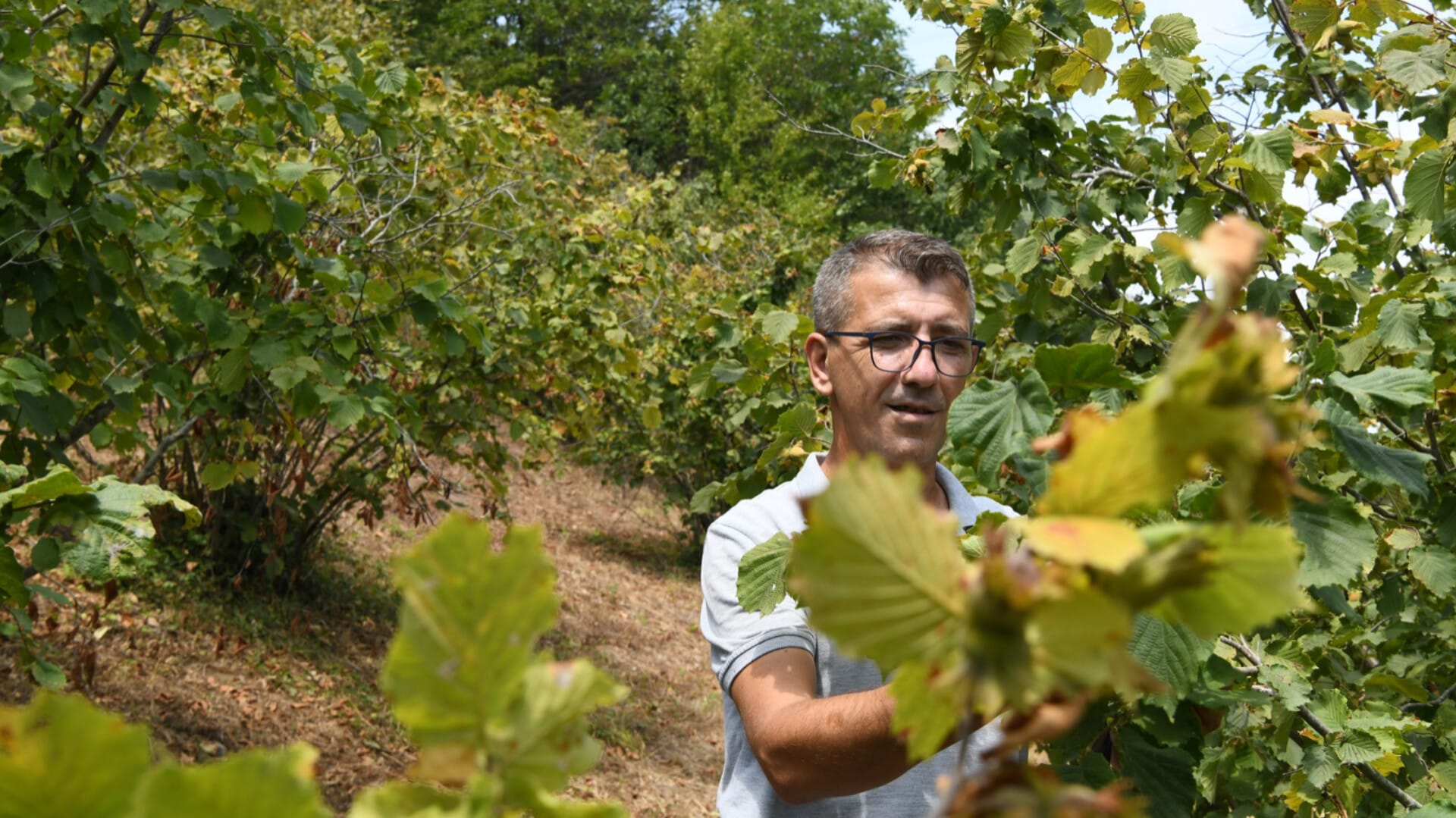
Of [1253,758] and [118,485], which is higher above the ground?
[118,485]

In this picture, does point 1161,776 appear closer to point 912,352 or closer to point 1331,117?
point 912,352

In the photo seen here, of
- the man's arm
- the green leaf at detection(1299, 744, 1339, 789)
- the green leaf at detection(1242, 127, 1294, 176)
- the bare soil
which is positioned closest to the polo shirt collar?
the man's arm

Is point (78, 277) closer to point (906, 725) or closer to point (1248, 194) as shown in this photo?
point (1248, 194)

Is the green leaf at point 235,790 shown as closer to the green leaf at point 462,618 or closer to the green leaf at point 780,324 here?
the green leaf at point 462,618

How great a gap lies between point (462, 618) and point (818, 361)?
7.63 ft

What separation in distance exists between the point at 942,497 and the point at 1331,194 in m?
1.47

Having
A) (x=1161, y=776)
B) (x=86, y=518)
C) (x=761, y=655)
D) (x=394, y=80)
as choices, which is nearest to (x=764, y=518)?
(x=761, y=655)

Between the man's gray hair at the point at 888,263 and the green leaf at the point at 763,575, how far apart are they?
3.26ft

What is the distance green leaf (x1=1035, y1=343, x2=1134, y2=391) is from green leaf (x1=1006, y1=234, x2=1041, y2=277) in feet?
6.17

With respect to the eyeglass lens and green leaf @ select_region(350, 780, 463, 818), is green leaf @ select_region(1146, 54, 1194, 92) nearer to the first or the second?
the eyeglass lens

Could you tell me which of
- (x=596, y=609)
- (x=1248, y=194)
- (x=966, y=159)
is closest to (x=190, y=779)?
(x=1248, y=194)

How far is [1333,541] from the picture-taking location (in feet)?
3.69

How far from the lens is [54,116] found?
12.6 ft

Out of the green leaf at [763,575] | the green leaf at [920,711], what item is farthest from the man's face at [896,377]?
the green leaf at [920,711]
